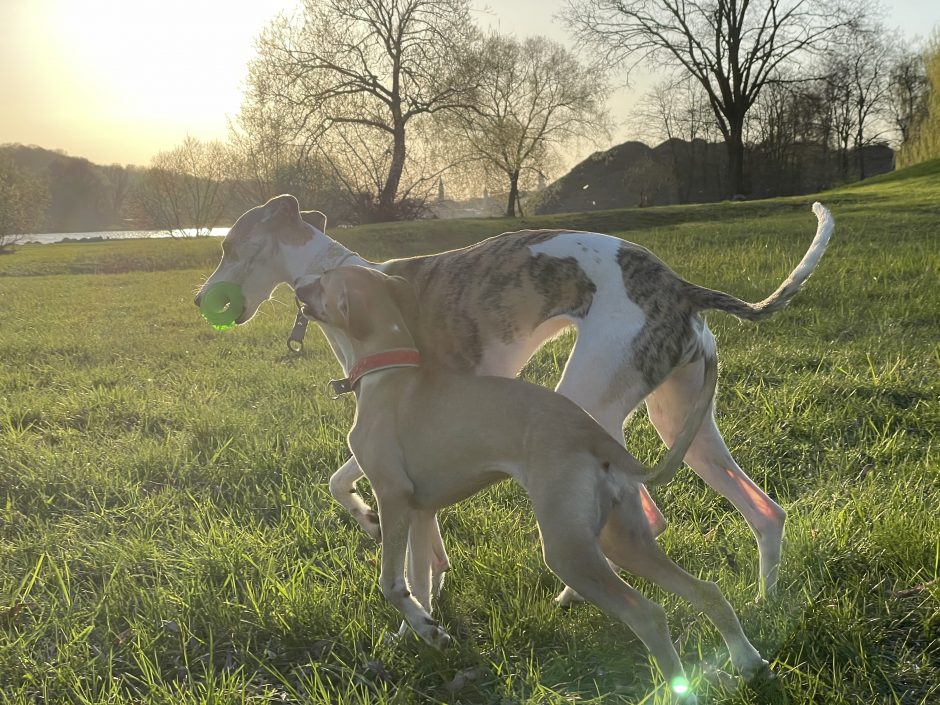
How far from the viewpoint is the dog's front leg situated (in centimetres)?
277

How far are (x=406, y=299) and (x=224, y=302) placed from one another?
151 centimetres

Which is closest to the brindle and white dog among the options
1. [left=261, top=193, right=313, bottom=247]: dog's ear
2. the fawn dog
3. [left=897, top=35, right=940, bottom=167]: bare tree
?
the fawn dog

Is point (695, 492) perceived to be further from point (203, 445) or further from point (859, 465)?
point (203, 445)

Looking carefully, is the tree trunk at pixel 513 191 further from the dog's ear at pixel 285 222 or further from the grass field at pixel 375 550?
the dog's ear at pixel 285 222

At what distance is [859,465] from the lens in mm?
4137

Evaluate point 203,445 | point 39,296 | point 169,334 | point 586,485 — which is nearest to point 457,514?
point 586,485

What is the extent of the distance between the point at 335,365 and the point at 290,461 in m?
2.90

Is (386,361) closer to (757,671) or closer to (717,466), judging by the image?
(717,466)

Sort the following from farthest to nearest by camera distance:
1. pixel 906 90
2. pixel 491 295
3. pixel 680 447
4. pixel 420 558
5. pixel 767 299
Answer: pixel 906 90
pixel 491 295
pixel 767 299
pixel 420 558
pixel 680 447

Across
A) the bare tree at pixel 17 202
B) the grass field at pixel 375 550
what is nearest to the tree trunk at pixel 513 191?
the bare tree at pixel 17 202

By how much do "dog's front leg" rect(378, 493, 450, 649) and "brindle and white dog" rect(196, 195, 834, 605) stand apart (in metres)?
0.64

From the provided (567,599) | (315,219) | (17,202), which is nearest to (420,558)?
(567,599)

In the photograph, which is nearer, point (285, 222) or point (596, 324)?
point (596, 324)

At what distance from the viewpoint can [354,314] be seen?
3176mm
